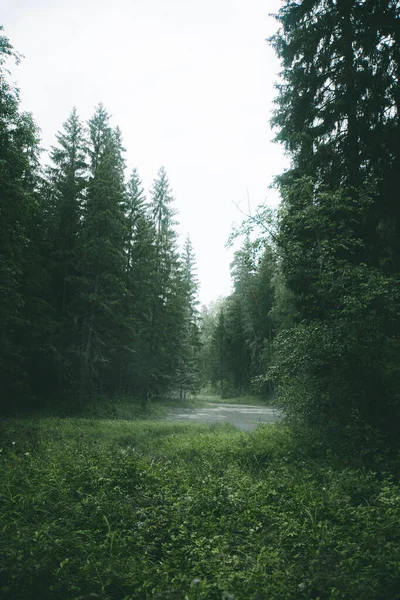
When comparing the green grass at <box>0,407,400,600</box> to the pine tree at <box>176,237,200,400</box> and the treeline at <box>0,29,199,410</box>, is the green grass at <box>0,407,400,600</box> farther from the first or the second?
the pine tree at <box>176,237,200,400</box>

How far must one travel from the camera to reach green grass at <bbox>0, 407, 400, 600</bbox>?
12.6ft

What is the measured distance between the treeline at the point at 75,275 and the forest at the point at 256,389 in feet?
0.41

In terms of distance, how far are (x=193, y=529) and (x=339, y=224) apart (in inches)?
319

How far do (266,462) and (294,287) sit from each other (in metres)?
4.64

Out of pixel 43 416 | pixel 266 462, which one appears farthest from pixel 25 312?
pixel 266 462

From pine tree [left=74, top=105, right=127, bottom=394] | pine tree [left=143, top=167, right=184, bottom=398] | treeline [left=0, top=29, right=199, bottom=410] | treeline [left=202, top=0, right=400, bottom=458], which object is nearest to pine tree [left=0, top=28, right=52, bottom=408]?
treeline [left=0, top=29, right=199, bottom=410]

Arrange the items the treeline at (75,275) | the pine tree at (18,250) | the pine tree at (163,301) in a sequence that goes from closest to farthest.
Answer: the pine tree at (18,250) → the treeline at (75,275) → the pine tree at (163,301)

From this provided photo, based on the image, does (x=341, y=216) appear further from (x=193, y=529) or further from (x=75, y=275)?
Result: (x=75, y=275)

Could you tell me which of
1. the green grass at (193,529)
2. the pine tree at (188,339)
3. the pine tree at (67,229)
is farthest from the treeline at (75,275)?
the green grass at (193,529)

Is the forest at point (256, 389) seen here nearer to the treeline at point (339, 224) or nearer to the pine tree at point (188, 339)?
the treeline at point (339, 224)

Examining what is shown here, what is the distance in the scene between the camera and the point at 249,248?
9.84 m

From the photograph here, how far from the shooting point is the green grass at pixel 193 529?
3828 millimetres

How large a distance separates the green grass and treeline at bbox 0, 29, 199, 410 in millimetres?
10617

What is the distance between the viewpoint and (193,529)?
5246mm
